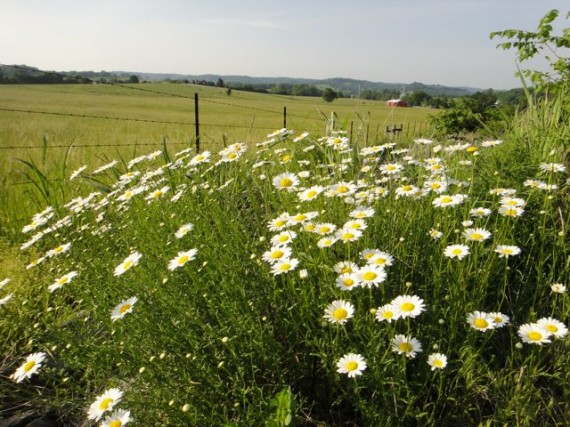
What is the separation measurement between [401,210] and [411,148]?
127 cm

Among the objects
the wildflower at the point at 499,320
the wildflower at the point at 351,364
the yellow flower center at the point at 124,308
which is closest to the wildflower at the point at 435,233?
the wildflower at the point at 499,320

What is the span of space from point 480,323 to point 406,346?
28cm

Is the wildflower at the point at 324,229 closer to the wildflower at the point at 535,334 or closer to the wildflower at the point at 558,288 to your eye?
the wildflower at the point at 535,334

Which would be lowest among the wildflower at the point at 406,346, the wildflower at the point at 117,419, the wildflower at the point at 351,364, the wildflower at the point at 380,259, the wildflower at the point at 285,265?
the wildflower at the point at 117,419

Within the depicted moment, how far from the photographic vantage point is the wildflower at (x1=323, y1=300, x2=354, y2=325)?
1.40 m

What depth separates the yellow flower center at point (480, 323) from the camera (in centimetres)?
143

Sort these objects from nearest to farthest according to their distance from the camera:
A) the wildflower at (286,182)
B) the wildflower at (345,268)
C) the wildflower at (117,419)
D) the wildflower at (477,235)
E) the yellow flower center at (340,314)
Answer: the wildflower at (117,419) → the yellow flower center at (340,314) → the wildflower at (345,268) → the wildflower at (477,235) → the wildflower at (286,182)

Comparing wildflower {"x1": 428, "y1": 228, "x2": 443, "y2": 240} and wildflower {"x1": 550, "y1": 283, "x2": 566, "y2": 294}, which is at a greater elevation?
wildflower {"x1": 428, "y1": 228, "x2": 443, "y2": 240}

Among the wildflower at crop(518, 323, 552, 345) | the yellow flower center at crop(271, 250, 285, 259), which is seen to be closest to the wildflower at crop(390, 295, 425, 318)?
the wildflower at crop(518, 323, 552, 345)

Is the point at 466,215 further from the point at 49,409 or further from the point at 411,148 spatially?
the point at 49,409

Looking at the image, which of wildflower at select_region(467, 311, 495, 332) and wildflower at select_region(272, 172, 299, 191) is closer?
wildflower at select_region(467, 311, 495, 332)

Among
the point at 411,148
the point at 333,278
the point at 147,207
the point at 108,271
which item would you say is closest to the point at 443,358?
the point at 333,278

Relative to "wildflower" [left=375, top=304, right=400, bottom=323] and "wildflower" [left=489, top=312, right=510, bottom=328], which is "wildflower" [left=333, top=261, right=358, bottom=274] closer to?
"wildflower" [left=375, top=304, right=400, bottom=323]

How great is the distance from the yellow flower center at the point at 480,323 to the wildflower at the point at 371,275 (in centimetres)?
34
